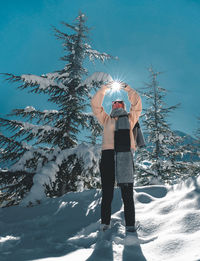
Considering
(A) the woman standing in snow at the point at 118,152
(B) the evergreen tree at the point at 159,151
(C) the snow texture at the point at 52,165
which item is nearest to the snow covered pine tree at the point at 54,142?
(C) the snow texture at the point at 52,165

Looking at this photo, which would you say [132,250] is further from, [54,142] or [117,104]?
[54,142]

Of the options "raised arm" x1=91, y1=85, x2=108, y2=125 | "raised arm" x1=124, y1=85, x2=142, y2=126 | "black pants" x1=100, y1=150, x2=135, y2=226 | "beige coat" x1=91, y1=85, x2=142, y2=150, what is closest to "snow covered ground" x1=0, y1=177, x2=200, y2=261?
"black pants" x1=100, y1=150, x2=135, y2=226

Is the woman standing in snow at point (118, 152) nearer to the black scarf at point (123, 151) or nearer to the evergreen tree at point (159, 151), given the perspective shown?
the black scarf at point (123, 151)

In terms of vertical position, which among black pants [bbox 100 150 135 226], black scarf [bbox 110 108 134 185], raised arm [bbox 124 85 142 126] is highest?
raised arm [bbox 124 85 142 126]

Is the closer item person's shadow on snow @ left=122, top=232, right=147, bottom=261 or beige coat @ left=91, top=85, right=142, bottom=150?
person's shadow on snow @ left=122, top=232, right=147, bottom=261

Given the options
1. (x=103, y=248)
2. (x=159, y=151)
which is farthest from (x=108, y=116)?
(x=159, y=151)

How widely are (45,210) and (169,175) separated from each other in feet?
35.8

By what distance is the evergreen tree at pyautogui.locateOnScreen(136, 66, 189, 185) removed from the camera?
12891mm

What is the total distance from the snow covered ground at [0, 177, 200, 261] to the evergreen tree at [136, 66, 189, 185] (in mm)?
8700

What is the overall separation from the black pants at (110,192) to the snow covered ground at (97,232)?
23 cm

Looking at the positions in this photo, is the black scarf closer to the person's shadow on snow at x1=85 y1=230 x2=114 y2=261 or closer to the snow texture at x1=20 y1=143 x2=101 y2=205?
the person's shadow on snow at x1=85 y1=230 x2=114 y2=261

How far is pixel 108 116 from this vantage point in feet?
11.4

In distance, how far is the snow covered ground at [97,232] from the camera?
2092 mm

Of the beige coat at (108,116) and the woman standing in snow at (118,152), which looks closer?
the woman standing in snow at (118,152)
